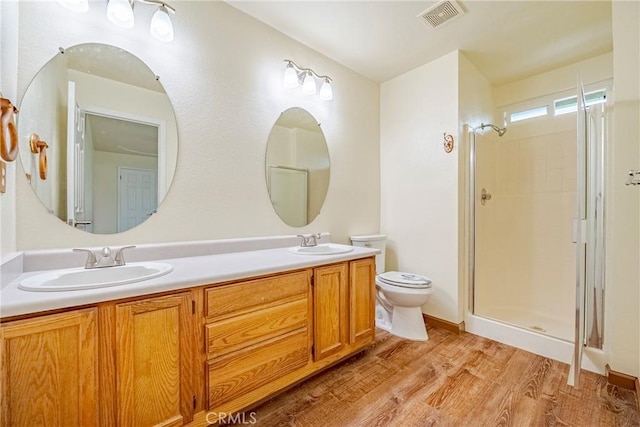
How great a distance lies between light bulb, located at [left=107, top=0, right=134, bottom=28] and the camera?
135cm

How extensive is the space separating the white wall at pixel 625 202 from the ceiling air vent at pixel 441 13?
901 mm

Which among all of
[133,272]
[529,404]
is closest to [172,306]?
[133,272]

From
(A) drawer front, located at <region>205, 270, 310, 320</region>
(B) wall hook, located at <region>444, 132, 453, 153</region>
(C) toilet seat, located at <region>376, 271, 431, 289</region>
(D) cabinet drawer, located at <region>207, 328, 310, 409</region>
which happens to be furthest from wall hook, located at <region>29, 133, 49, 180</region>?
(B) wall hook, located at <region>444, 132, 453, 153</region>

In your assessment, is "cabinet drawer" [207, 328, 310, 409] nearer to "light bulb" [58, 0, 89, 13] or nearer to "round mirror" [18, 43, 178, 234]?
"round mirror" [18, 43, 178, 234]

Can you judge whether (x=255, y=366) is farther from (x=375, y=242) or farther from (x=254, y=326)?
(x=375, y=242)

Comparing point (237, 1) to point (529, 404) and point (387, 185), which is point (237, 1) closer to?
point (387, 185)

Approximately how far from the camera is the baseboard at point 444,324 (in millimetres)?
2338

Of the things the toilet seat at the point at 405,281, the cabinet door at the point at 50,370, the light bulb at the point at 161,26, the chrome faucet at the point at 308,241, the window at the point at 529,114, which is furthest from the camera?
the window at the point at 529,114

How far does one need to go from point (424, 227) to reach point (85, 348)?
8.16 ft

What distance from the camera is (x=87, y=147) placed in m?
1.39

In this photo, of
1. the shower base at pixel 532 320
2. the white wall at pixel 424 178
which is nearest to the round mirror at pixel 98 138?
the white wall at pixel 424 178

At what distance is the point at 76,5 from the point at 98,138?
619 mm

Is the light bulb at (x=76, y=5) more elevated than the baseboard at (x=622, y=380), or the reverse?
the light bulb at (x=76, y=5)

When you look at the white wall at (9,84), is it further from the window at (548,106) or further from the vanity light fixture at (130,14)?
the window at (548,106)
